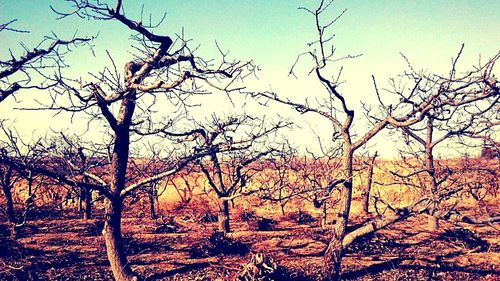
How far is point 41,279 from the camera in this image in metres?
8.38

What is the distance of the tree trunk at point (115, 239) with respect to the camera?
6367 millimetres

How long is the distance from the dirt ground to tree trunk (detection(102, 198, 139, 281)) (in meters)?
1.99

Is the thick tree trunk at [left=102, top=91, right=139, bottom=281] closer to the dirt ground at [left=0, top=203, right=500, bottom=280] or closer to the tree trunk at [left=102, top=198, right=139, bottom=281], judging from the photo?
the tree trunk at [left=102, top=198, right=139, bottom=281]

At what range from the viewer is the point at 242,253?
10.8 meters

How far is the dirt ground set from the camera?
29.2ft

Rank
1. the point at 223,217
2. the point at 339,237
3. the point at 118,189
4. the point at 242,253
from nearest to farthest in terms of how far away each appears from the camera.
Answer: the point at 118,189 → the point at 339,237 → the point at 242,253 → the point at 223,217

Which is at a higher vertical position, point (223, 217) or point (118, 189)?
point (118, 189)

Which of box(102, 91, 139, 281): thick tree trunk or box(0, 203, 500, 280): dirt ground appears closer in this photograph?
box(102, 91, 139, 281): thick tree trunk

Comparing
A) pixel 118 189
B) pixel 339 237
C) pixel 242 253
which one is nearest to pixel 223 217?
pixel 242 253

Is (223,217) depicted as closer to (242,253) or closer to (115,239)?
(242,253)

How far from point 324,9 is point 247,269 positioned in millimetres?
5465

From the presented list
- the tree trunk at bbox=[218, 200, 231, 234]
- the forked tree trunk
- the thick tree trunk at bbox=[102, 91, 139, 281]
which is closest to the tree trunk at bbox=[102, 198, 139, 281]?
the thick tree trunk at bbox=[102, 91, 139, 281]

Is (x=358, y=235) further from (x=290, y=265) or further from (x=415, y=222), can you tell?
(x=415, y=222)

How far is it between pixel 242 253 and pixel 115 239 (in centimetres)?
506
